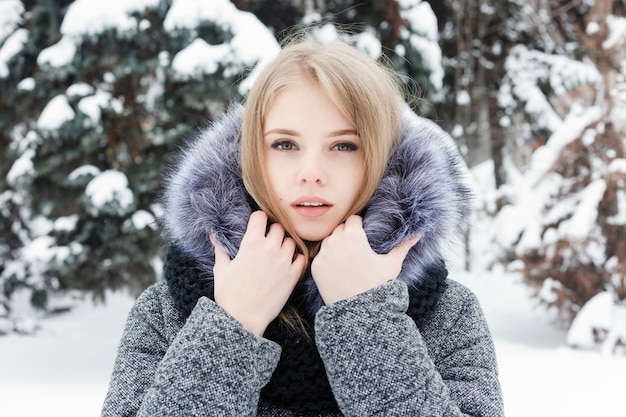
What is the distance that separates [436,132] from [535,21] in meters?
7.54

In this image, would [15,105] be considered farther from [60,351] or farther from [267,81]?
[267,81]

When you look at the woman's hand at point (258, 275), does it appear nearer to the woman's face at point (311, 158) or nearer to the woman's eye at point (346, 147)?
the woman's face at point (311, 158)

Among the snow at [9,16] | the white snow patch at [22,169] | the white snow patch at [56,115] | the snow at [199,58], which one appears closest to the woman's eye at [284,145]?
the snow at [199,58]

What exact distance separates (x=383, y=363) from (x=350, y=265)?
0.20 m

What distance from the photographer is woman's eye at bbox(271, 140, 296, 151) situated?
1.28 m

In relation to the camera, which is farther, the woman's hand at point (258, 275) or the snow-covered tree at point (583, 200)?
the snow-covered tree at point (583, 200)

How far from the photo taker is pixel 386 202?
1.28 metres

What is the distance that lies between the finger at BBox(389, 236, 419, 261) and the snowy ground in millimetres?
2832

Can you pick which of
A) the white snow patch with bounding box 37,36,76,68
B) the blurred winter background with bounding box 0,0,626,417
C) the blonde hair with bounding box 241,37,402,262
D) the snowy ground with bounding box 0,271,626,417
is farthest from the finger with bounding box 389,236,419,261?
the white snow patch with bounding box 37,36,76,68

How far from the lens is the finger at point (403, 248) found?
4.05 ft

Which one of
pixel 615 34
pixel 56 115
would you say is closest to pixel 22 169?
→ pixel 56 115

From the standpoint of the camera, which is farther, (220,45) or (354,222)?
(220,45)

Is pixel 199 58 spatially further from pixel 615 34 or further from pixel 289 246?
pixel 615 34

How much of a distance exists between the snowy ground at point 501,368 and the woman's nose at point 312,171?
2.99m
